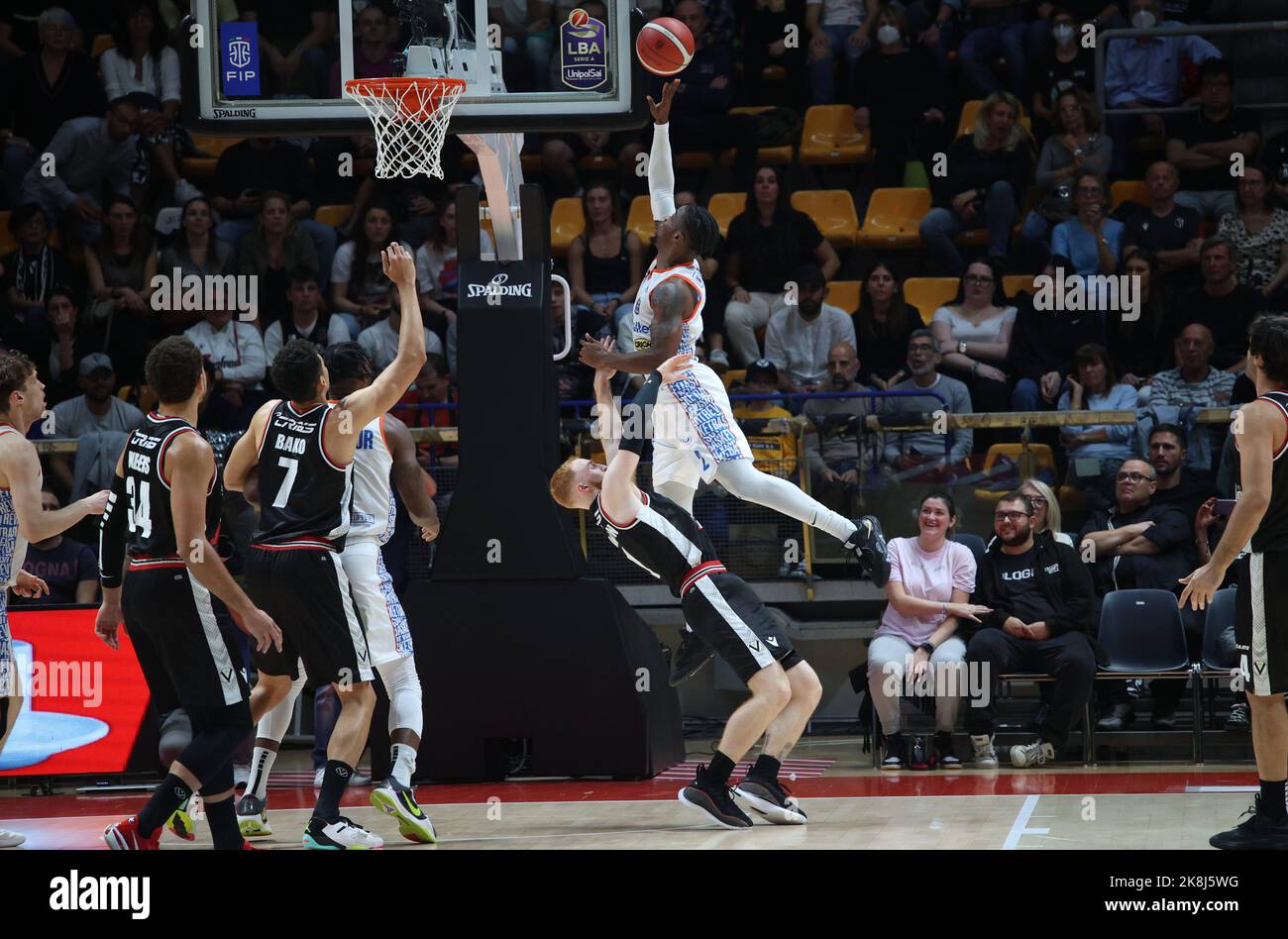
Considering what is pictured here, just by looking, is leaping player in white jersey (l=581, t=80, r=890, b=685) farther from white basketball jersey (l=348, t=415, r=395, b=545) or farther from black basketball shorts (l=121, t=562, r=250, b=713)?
black basketball shorts (l=121, t=562, r=250, b=713)

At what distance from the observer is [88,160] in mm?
13367

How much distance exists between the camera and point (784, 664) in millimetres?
7152

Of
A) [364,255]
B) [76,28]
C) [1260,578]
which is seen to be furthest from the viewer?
[76,28]

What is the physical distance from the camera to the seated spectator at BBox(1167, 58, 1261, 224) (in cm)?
1245

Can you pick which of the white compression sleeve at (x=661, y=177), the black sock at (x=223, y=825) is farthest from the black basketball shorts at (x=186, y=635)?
the white compression sleeve at (x=661, y=177)

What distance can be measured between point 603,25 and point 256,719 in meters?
3.69

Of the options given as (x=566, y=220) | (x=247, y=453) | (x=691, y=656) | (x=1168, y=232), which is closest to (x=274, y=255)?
(x=566, y=220)

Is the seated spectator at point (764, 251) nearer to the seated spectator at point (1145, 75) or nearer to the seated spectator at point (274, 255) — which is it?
the seated spectator at point (1145, 75)

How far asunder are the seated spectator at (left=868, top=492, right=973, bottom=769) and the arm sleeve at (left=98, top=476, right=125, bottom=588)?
4174 millimetres

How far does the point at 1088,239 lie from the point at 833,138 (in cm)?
275

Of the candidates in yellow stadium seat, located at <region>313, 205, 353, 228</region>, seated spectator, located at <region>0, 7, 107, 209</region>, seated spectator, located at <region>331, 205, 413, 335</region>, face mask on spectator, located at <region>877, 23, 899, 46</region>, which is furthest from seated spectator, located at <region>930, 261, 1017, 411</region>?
seated spectator, located at <region>0, 7, 107, 209</region>

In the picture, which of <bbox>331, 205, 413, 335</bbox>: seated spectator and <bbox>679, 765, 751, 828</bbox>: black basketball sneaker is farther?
<bbox>331, 205, 413, 335</bbox>: seated spectator

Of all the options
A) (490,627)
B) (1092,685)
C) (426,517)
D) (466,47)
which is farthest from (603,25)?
(1092,685)
